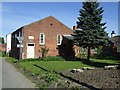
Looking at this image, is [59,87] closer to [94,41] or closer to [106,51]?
[94,41]

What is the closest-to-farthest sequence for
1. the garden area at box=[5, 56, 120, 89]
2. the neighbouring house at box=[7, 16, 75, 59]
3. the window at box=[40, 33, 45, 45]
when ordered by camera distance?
the garden area at box=[5, 56, 120, 89], the neighbouring house at box=[7, 16, 75, 59], the window at box=[40, 33, 45, 45]

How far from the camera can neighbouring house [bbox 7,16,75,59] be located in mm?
25188

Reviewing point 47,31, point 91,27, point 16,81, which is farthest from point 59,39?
point 16,81

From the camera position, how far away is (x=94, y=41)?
812 inches

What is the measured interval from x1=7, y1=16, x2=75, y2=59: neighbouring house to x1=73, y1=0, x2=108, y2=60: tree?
5084 mm

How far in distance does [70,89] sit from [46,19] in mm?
20831

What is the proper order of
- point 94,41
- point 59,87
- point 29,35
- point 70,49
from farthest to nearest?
point 70,49 → point 29,35 → point 94,41 → point 59,87

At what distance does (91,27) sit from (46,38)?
8.36m

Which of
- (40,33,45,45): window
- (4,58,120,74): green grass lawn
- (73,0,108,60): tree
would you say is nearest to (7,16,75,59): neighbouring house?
(40,33,45,45): window

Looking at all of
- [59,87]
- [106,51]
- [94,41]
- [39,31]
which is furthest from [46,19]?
[59,87]

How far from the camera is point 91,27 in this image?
2127 centimetres

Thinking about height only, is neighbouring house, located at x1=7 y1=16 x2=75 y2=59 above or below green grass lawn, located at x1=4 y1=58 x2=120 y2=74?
above

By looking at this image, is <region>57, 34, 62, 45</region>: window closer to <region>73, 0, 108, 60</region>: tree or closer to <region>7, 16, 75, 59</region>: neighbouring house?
<region>7, 16, 75, 59</region>: neighbouring house

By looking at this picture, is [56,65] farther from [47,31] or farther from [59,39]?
[59,39]
